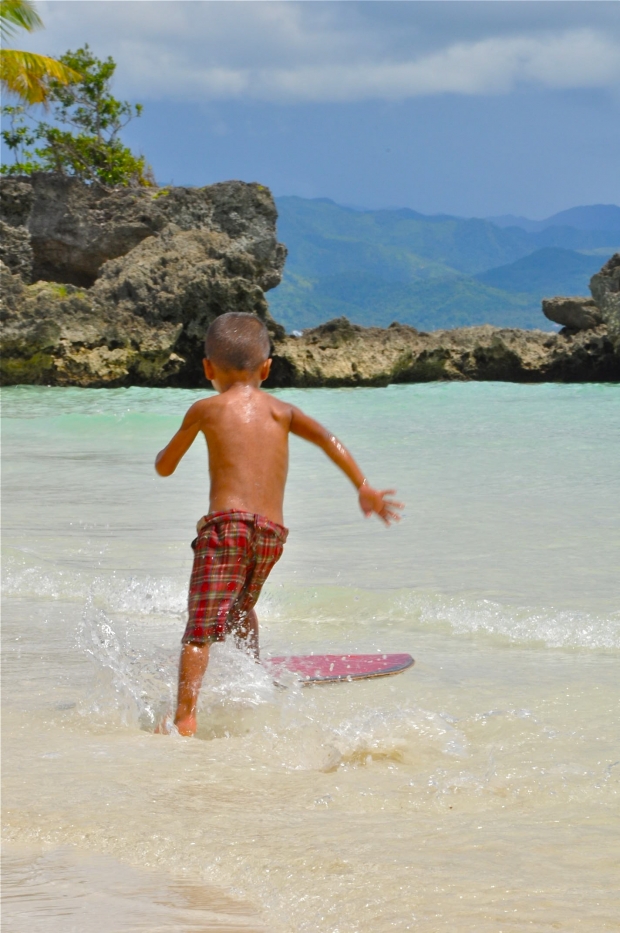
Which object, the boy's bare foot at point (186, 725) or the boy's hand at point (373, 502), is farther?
the boy's hand at point (373, 502)

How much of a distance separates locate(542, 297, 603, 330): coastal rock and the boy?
15.5 meters

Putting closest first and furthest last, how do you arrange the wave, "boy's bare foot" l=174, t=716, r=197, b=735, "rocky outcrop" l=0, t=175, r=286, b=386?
"boy's bare foot" l=174, t=716, r=197, b=735 → the wave → "rocky outcrop" l=0, t=175, r=286, b=386

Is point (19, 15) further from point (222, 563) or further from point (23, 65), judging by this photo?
point (222, 563)

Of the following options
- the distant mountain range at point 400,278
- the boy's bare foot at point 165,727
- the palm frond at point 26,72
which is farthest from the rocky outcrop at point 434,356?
the distant mountain range at point 400,278

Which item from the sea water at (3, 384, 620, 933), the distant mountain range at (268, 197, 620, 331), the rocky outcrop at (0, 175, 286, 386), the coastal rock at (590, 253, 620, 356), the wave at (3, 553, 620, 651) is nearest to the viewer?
the sea water at (3, 384, 620, 933)

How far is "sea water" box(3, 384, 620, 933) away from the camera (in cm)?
198

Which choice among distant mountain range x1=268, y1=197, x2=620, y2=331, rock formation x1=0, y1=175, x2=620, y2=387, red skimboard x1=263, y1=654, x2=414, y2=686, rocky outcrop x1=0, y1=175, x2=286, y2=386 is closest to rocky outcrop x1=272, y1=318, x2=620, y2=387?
rock formation x1=0, y1=175, x2=620, y2=387

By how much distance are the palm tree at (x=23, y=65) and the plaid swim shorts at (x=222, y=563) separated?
52.7 ft

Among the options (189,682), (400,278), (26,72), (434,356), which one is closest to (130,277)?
(26,72)

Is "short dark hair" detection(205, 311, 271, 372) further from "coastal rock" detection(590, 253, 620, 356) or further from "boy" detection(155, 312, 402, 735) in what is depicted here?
"coastal rock" detection(590, 253, 620, 356)

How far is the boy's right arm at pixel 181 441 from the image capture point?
333 centimetres

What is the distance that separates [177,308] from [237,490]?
1302cm

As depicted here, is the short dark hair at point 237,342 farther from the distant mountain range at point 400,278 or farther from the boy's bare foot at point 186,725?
the distant mountain range at point 400,278

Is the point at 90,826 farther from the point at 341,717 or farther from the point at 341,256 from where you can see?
the point at 341,256
